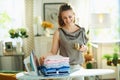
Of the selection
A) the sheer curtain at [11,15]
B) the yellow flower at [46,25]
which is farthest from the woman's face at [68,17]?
the sheer curtain at [11,15]

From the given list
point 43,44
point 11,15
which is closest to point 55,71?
point 43,44

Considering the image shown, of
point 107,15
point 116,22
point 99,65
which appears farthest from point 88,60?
point 116,22

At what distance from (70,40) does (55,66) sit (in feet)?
1.13

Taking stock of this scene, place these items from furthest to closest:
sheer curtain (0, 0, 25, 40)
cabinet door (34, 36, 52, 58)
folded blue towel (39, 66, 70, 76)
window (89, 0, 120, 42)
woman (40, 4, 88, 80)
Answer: window (89, 0, 120, 42) → sheer curtain (0, 0, 25, 40) → cabinet door (34, 36, 52, 58) → woman (40, 4, 88, 80) → folded blue towel (39, 66, 70, 76)

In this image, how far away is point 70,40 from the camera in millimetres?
2352

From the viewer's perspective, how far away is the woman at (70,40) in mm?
2334

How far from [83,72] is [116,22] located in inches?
166

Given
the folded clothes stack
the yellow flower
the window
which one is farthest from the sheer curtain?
the folded clothes stack

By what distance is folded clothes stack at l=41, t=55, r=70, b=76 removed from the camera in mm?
2074

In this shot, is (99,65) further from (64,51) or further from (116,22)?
(64,51)

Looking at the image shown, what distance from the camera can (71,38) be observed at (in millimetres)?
2375

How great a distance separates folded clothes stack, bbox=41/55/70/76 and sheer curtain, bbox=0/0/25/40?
13.2 ft

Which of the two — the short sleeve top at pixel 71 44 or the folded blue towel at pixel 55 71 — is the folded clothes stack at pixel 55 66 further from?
the short sleeve top at pixel 71 44

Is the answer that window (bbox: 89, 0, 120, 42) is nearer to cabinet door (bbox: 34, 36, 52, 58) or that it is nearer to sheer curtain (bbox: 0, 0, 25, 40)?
cabinet door (bbox: 34, 36, 52, 58)
